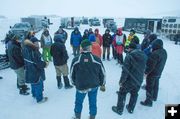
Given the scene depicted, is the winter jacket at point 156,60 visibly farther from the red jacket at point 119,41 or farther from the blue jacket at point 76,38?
the blue jacket at point 76,38

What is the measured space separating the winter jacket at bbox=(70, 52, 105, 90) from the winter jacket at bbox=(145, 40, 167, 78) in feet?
5.54

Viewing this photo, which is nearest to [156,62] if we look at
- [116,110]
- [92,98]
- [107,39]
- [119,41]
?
[116,110]

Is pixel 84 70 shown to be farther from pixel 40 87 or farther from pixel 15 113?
pixel 15 113

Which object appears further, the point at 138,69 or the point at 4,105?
the point at 4,105

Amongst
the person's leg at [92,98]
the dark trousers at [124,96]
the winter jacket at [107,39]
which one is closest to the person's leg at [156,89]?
the dark trousers at [124,96]

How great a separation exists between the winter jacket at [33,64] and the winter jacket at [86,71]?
1464 mm

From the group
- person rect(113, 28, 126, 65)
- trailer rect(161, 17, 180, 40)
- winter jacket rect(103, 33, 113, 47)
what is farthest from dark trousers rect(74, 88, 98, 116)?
trailer rect(161, 17, 180, 40)

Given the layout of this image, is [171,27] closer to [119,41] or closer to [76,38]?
[119,41]

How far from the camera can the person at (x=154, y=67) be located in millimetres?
5301

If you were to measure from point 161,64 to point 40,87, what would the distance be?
340 cm

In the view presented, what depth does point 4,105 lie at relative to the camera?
586 cm

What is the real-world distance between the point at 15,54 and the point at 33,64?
3.28 ft

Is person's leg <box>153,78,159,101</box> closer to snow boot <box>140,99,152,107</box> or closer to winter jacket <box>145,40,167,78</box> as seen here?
winter jacket <box>145,40,167,78</box>

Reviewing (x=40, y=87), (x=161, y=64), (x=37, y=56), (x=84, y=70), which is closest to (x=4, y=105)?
(x=40, y=87)
